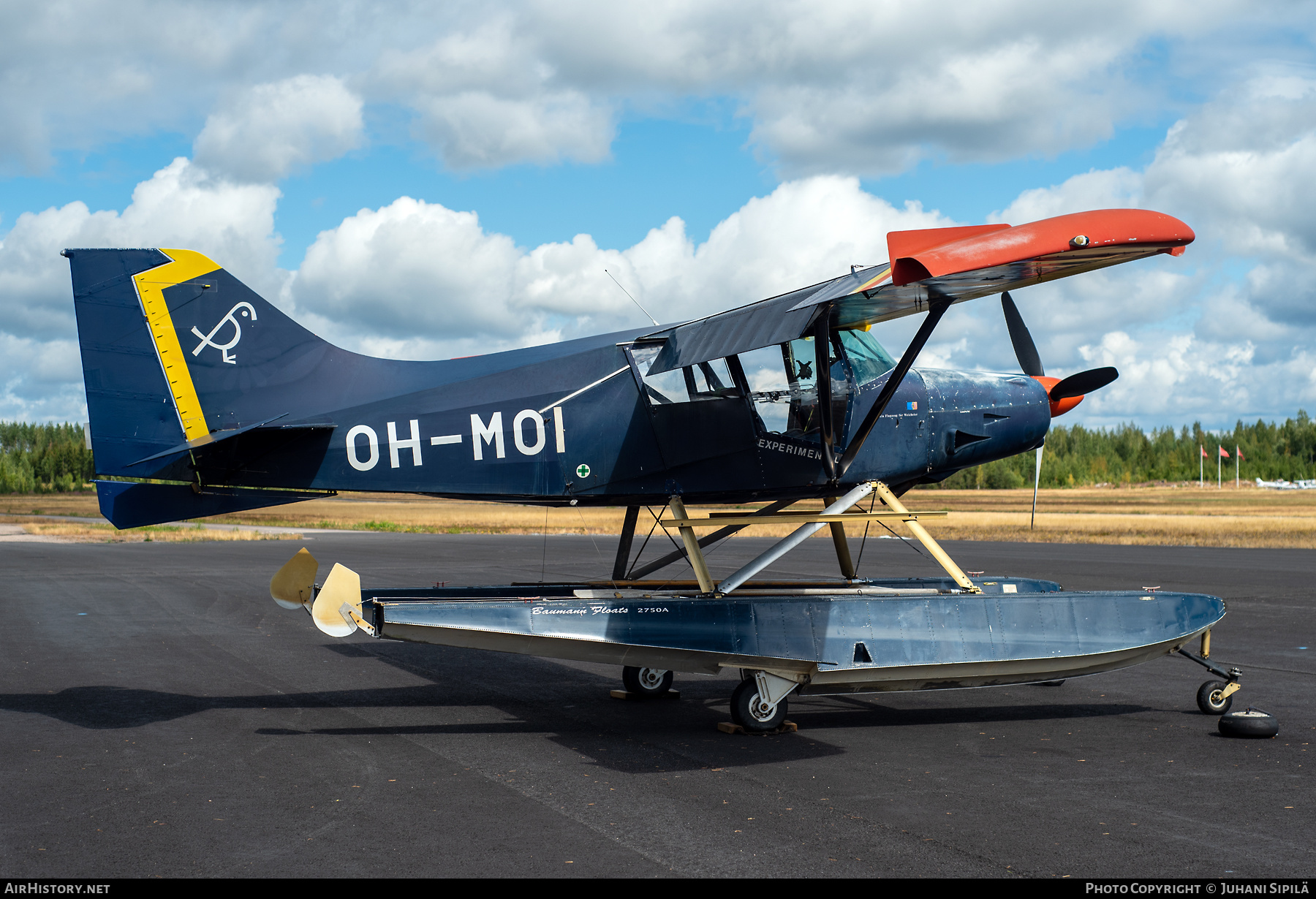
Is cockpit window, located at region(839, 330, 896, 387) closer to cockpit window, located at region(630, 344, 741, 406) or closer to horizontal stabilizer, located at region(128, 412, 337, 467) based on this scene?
cockpit window, located at region(630, 344, 741, 406)

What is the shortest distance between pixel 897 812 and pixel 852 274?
480cm

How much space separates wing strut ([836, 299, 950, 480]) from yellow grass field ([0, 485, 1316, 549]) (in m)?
3.56

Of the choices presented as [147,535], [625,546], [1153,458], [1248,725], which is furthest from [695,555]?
[1153,458]

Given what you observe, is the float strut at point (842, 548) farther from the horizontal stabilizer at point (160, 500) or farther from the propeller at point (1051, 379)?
the horizontal stabilizer at point (160, 500)

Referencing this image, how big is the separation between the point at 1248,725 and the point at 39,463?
156 meters

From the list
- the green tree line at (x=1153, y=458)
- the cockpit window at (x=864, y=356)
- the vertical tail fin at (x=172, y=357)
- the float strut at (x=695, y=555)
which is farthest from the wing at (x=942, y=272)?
the green tree line at (x=1153, y=458)

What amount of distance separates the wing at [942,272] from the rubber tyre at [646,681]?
3125 mm

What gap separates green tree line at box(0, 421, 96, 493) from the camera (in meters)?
132

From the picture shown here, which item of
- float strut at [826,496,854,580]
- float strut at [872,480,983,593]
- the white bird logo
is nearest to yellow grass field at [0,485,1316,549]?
A: the white bird logo

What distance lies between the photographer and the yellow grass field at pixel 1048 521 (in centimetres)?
3628

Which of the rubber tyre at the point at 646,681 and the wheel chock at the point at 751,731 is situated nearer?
the wheel chock at the point at 751,731

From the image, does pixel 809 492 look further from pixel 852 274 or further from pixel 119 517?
pixel 119 517

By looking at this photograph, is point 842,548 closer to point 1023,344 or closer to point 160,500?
point 1023,344

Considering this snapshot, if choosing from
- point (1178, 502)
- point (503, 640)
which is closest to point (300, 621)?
point (503, 640)
